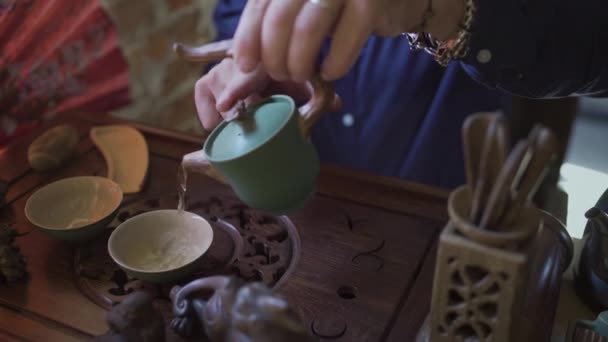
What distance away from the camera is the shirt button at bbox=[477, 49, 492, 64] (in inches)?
35.8

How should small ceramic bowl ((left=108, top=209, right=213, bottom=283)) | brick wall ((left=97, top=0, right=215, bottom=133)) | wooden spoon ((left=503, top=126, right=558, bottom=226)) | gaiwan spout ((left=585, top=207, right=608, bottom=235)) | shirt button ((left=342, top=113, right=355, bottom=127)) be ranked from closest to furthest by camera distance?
wooden spoon ((left=503, top=126, right=558, bottom=226)), gaiwan spout ((left=585, top=207, right=608, bottom=235)), small ceramic bowl ((left=108, top=209, right=213, bottom=283)), shirt button ((left=342, top=113, right=355, bottom=127)), brick wall ((left=97, top=0, right=215, bottom=133))

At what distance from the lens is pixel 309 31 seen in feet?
2.38

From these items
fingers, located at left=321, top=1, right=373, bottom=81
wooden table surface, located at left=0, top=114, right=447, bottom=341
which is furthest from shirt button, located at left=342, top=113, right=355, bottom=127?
fingers, located at left=321, top=1, right=373, bottom=81

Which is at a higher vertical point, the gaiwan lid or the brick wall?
the gaiwan lid

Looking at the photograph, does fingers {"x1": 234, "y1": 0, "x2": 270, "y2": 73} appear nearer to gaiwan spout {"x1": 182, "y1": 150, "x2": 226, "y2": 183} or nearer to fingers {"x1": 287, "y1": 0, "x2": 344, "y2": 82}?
fingers {"x1": 287, "y1": 0, "x2": 344, "y2": 82}

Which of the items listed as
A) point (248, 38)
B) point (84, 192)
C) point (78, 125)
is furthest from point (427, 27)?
point (78, 125)

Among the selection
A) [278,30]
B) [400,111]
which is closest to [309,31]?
[278,30]

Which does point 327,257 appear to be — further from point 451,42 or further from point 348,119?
point 348,119

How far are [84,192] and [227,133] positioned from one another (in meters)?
0.44

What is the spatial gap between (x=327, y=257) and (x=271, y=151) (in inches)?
11.4

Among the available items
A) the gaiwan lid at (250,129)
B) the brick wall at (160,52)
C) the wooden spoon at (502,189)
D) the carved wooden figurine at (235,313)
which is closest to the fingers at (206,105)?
the gaiwan lid at (250,129)

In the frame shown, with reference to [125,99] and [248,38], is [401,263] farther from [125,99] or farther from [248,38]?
[125,99]

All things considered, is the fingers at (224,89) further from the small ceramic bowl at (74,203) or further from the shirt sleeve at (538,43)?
the shirt sleeve at (538,43)

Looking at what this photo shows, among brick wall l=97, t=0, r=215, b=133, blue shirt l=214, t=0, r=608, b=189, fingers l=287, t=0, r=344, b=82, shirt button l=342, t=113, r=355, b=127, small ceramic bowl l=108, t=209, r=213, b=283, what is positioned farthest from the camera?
brick wall l=97, t=0, r=215, b=133
